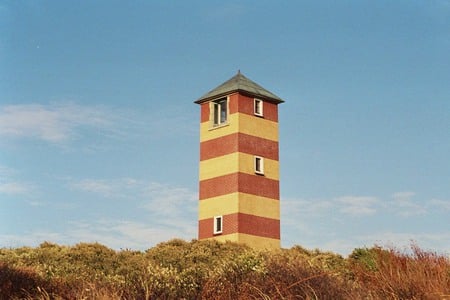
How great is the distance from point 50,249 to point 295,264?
19468mm

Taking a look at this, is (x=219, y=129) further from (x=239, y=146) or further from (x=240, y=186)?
(x=240, y=186)

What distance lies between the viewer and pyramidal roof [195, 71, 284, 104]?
37.6 m

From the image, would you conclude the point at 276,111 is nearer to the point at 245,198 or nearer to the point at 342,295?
the point at 245,198

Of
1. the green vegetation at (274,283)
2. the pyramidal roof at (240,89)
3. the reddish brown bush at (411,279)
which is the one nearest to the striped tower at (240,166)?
the pyramidal roof at (240,89)

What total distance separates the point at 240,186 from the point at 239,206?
41.3 inches

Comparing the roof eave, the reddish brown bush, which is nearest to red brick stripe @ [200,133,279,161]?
the roof eave

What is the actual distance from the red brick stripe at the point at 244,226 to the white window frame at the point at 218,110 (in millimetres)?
5407

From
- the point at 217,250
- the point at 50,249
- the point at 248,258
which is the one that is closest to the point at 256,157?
the point at 217,250

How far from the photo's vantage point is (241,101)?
122 ft

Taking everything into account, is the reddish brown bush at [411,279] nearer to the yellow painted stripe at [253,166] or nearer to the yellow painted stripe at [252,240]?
the yellow painted stripe at [252,240]

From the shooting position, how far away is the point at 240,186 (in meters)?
35.5

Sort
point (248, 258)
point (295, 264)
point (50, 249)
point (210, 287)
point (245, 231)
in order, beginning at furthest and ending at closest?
point (245, 231)
point (50, 249)
point (248, 258)
point (295, 264)
point (210, 287)

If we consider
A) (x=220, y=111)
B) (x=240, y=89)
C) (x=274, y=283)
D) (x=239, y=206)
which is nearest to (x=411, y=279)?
(x=274, y=283)

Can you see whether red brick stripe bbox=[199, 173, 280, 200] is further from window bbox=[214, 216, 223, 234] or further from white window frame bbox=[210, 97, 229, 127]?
white window frame bbox=[210, 97, 229, 127]
